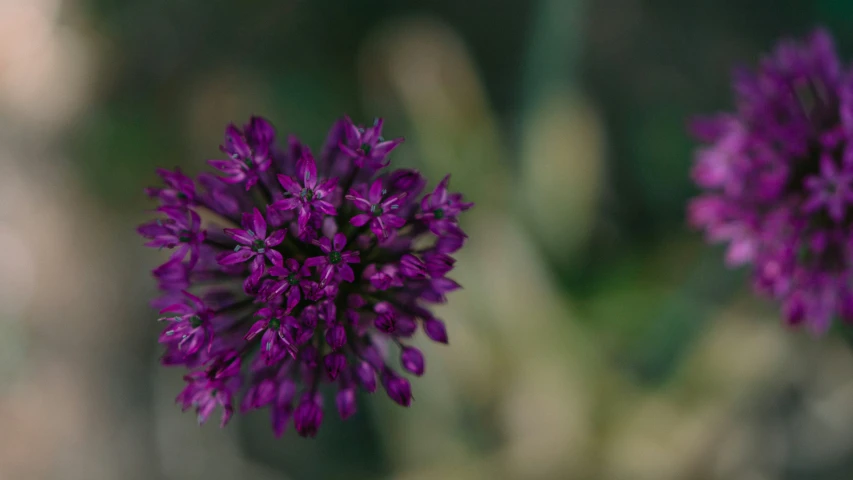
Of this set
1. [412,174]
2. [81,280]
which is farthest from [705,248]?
[81,280]

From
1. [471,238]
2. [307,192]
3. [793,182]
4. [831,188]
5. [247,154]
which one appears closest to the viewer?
[307,192]

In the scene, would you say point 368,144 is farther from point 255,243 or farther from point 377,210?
point 255,243

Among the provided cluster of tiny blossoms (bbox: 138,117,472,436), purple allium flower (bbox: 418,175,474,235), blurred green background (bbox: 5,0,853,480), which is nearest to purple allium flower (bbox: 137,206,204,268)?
cluster of tiny blossoms (bbox: 138,117,472,436)

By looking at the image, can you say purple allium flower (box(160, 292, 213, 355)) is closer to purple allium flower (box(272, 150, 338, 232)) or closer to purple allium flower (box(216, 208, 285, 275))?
purple allium flower (box(216, 208, 285, 275))

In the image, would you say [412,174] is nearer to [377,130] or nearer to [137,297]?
[377,130]

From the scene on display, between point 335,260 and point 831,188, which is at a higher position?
point 831,188

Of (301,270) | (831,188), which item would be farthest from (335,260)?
(831,188)

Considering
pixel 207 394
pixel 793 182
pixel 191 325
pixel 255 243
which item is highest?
pixel 793 182
